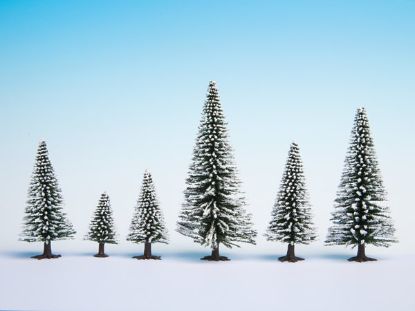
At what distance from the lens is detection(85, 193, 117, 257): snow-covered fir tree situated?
4200 cm

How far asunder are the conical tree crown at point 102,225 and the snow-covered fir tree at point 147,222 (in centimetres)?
161

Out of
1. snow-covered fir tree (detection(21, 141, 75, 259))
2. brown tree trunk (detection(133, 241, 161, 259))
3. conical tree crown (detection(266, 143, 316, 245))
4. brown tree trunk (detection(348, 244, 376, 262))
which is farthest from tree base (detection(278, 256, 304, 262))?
snow-covered fir tree (detection(21, 141, 75, 259))


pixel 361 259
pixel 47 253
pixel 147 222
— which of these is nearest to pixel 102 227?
pixel 147 222

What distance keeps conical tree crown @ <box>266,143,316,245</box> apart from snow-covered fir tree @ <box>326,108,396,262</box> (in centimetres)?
267

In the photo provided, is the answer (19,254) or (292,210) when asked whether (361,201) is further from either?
(19,254)

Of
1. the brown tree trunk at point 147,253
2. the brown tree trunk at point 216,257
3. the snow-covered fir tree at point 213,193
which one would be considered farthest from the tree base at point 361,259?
the brown tree trunk at point 147,253

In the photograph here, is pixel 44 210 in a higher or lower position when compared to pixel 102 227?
higher

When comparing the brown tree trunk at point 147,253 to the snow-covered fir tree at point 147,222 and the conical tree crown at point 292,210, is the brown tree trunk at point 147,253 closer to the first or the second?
the snow-covered fir tree at point 147,222

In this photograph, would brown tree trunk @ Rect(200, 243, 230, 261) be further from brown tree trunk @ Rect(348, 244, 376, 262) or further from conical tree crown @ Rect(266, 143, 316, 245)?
brown tree trunk @ Rect(348, 244, 376, 262)

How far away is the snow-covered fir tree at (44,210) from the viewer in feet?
137

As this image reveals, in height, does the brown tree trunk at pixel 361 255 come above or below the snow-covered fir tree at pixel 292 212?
below

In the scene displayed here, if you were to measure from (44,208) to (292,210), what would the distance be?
63.8 ft

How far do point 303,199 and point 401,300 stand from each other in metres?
14.3

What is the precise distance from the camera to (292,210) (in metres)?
41.1
